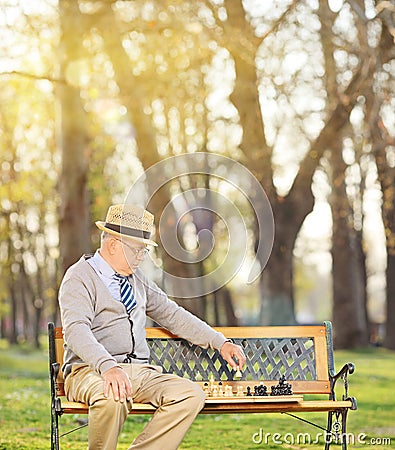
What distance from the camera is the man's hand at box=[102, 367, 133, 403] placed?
6277mm

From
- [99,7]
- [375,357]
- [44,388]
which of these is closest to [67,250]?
[99,7]

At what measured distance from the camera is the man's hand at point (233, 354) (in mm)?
7227

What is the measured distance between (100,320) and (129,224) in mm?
630

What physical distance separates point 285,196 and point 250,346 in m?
12.4

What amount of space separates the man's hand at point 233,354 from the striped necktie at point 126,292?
73 centimetres

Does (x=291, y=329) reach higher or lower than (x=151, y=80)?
lower

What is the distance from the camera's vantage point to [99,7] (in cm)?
1400

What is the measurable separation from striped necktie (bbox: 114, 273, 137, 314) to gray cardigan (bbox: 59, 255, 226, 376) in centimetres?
3

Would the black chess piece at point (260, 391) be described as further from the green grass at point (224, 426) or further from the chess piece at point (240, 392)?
the green grass at point (224, 426)

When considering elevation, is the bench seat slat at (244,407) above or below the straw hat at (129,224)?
below

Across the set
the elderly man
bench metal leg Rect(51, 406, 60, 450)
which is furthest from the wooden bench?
bench metal leg Rect(51, 406, 60, 450)

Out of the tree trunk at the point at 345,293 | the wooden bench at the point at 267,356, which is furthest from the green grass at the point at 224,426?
the tree trunk at the point at 345,293

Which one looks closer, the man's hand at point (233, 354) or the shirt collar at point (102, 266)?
the shirt collar at point (102, 266)

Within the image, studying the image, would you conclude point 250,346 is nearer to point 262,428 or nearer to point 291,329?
point 291,329
